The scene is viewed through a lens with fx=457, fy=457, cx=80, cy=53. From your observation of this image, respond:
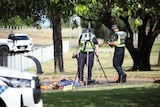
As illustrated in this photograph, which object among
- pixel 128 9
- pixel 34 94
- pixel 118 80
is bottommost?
pixel 118 80

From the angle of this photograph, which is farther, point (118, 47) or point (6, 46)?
point (6, 46)

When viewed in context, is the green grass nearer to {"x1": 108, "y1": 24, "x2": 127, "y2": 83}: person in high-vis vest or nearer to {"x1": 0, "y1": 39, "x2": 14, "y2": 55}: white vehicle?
{"x1": 108, "y1": 24, "x2": 127, "y2": 83}: person in high-vis vest

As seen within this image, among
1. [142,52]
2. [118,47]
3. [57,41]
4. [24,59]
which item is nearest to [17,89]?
[118,47]

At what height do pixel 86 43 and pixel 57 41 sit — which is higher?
pixel 86 43

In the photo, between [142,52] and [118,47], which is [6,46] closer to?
[142,52]

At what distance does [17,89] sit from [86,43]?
26.3ft

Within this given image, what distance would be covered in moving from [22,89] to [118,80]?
8884 millimetres

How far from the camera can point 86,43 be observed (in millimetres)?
14570

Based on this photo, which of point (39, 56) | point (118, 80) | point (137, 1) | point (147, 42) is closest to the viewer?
point (137, 1)

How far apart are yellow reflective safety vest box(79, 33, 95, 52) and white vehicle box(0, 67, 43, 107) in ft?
24.7

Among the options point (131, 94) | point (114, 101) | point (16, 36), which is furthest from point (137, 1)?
point (16, 36)

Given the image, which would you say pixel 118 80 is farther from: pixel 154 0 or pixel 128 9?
pixel 128 9

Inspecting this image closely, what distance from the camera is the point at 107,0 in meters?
7.58

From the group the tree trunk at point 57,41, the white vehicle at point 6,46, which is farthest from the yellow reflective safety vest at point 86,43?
the white vehicle at point 6,46
